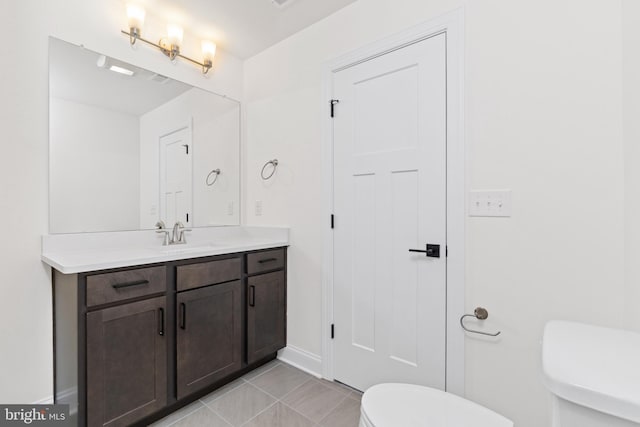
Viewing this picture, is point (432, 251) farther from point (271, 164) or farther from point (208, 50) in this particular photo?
point (208, 50)

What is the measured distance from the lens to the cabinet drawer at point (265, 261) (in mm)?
2043

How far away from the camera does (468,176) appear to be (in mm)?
1459

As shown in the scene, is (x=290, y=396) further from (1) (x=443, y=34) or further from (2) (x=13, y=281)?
(1) (x=443, y=34)

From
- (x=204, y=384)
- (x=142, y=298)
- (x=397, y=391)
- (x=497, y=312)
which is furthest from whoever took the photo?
(x=204, y=384)

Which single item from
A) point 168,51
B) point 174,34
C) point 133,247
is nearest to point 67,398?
point 133,247

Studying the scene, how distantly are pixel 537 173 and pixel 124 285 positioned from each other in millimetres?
1976

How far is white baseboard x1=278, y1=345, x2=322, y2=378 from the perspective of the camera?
2.09 m

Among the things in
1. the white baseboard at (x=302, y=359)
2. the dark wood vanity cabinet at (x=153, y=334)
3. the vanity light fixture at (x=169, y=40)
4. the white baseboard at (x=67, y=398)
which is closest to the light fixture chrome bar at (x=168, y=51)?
the vanity light fixture at (x=169, y=40)

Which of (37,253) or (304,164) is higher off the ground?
(304,164)

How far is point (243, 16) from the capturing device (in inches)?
81.1

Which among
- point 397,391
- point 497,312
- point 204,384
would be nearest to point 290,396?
point 204,384

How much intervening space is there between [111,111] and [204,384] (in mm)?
1814

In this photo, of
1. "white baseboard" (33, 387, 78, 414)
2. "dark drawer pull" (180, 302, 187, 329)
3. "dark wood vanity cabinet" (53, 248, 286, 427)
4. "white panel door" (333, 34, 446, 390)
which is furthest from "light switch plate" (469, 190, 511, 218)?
"white baseboard" (33, 387, 78, 414)

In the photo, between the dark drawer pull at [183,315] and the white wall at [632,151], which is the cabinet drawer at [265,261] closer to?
the dark drawer pull at [183,315]
